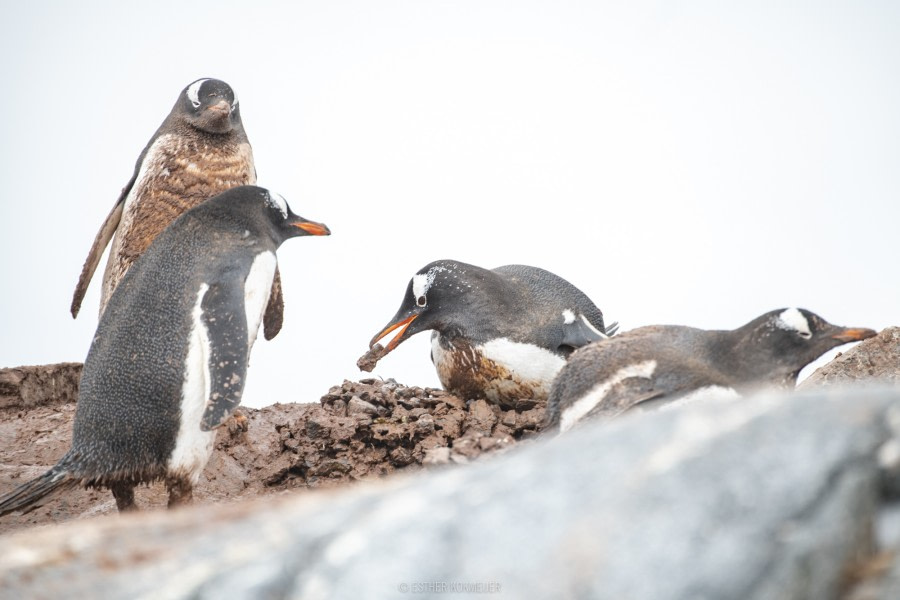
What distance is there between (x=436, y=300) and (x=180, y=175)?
4.63ft

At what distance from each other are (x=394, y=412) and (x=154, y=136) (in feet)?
6.58

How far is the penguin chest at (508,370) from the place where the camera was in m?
4.14

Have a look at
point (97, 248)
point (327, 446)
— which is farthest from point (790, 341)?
point (97, 248)

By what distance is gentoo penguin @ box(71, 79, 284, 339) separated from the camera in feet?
15.0

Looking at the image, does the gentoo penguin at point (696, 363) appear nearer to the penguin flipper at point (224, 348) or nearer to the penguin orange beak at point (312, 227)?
the penguin flipper at point (224, 348)

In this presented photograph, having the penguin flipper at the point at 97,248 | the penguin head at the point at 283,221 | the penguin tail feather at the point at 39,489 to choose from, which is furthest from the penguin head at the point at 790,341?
the penguin flipper at the point at 97,248

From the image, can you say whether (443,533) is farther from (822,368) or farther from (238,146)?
(238,146)

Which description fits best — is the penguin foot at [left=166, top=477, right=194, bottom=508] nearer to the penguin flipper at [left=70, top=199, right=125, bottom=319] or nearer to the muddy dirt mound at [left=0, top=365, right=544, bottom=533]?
the muddy dirt mound at [left=0, top=365, right=544, bottom=533]

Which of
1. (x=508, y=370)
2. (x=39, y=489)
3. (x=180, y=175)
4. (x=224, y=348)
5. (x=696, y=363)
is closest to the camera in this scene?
(x=696, y=363)

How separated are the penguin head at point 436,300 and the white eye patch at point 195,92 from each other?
1470mm

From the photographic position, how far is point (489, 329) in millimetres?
4184

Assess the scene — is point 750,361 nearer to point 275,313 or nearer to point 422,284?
point 422,284

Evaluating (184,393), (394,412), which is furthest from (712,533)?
(394,412)

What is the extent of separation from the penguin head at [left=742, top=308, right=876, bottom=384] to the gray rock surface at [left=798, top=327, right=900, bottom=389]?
0.73 meters
